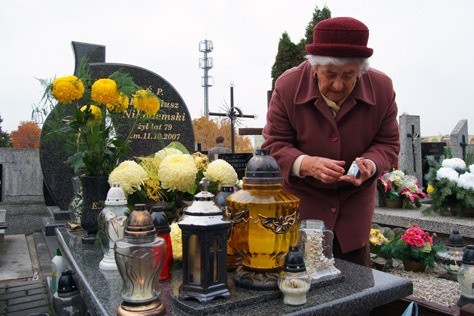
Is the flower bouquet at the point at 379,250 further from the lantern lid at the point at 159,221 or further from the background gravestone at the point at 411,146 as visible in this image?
the background gravestone at the point at 411,146

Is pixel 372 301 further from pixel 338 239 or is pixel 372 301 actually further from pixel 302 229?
pixel 338 239

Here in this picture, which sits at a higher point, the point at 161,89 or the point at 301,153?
the point at 161,89

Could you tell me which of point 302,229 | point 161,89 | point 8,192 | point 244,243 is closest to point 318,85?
point 302,229

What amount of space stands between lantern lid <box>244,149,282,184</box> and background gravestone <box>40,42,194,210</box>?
12.1 ft

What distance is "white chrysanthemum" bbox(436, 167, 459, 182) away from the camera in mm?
5176

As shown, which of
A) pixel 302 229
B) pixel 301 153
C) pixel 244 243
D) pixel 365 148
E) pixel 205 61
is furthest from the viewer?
pixel 205 61

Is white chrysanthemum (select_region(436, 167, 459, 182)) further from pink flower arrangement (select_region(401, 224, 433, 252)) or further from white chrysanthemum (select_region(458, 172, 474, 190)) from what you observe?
pink flower arrangement (select_region(401, 224, 433, 252))

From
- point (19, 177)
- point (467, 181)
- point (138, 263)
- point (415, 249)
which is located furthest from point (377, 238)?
point (19, 177)

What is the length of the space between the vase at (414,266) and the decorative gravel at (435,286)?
0.12ft

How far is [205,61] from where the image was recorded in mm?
37125

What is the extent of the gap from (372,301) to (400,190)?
16.0 feet

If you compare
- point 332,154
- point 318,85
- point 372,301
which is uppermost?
point 318,85

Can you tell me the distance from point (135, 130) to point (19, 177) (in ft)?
12.0

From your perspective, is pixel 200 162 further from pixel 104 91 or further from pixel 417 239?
pixel 417 239
